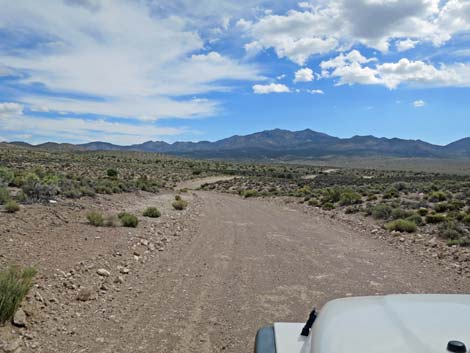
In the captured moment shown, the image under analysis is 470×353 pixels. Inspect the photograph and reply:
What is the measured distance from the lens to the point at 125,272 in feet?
27.1

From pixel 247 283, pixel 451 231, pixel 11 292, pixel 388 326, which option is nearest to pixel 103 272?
pixel 11 292

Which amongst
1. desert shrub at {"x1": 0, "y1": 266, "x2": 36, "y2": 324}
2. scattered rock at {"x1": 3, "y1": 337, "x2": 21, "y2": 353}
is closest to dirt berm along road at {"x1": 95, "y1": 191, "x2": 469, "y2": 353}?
scattered rock at {"x1": 3, "y1": 337, "x2": 21, "y2": 353}

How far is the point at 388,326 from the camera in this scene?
6.72ft

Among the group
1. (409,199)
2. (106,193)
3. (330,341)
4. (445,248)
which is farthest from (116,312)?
(409,199)

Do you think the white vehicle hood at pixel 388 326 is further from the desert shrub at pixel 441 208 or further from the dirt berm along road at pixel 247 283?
the desert shrub at pixel 441 208

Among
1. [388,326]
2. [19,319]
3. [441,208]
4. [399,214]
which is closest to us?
[388,326]

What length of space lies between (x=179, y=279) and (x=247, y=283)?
1385 mm

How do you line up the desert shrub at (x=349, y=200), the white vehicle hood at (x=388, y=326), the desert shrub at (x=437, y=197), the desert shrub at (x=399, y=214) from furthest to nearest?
1. the desert shrub at (x=349, y=200)
2. the desert shrub at (x=437, y=197)
3. the desert shrub at (x=399, y=214)
4. the white vehicle hood at (x=388, y=326)

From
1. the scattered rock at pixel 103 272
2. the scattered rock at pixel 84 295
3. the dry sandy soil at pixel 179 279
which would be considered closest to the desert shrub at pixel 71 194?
the dry sandy soil at pixel 179 279

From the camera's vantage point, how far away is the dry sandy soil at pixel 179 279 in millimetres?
5391

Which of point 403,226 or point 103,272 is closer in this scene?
point 103,272

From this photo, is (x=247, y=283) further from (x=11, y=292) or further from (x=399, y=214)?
(x=399, y=214)

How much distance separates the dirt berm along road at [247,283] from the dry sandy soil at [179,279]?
24 millimetres

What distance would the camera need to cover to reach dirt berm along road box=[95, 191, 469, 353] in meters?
5.43
